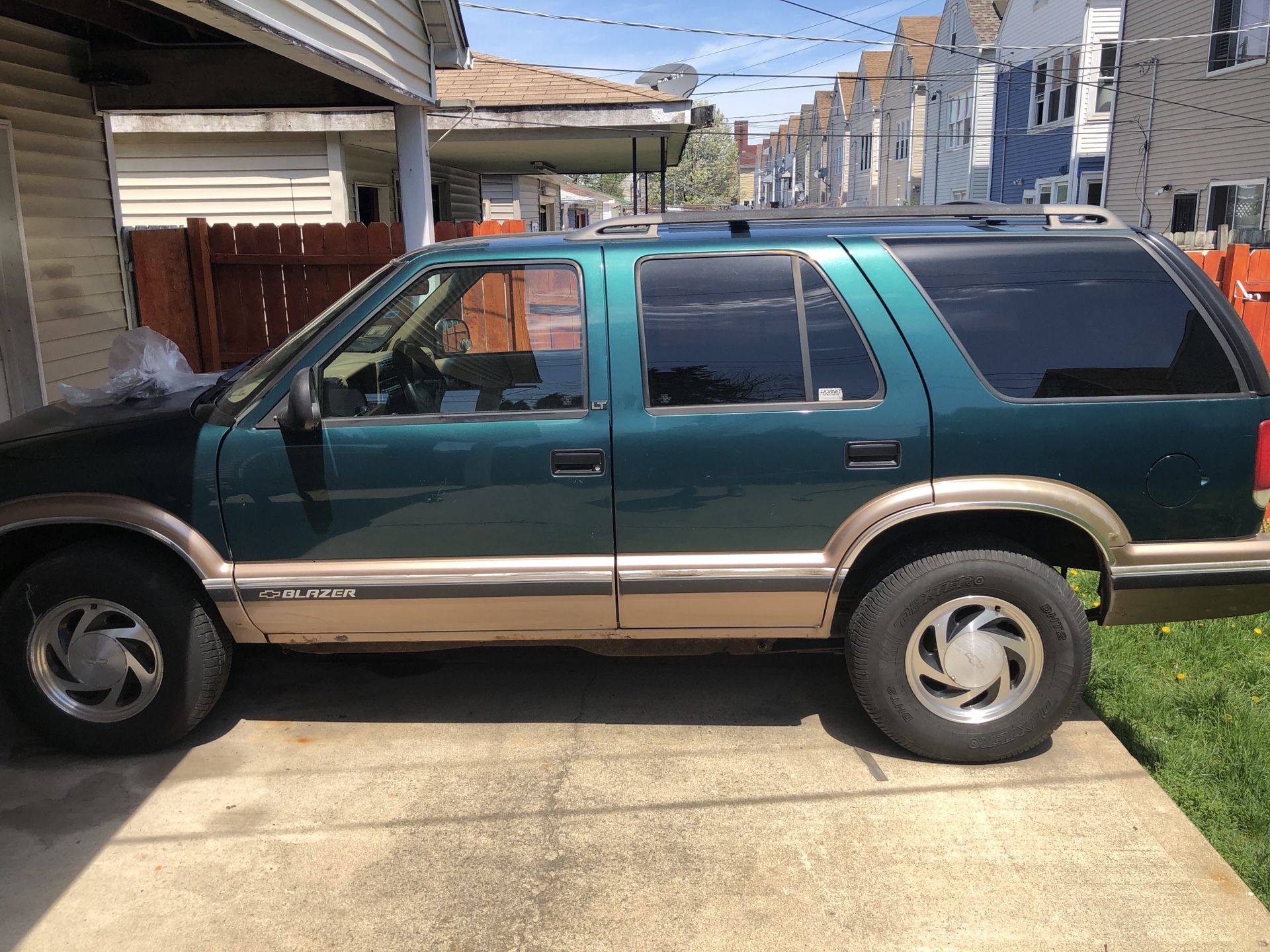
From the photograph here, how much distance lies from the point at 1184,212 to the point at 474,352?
1946 cm

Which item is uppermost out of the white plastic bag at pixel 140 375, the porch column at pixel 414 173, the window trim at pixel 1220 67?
the window trim at pixel 1220 67

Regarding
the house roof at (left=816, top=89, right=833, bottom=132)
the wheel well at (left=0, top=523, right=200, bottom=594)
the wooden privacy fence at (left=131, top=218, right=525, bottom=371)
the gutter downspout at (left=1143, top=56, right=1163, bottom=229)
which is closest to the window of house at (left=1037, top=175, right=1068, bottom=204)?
the gutter downspout at (left=1143, top=56, right=1163, bottom=229)

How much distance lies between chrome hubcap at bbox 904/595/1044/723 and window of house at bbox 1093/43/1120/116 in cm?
2225

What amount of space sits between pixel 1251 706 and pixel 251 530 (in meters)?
4.02

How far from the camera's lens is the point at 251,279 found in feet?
29.6

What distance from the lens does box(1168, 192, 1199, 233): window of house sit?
60.9ft

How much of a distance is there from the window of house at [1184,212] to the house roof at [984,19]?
13.0 metres

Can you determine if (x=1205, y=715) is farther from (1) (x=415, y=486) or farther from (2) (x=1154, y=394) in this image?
(1) (x=415, y=486)

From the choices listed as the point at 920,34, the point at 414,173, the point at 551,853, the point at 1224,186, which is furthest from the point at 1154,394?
the point at 920,34

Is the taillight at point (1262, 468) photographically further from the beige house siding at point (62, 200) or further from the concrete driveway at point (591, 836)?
the beige house siding at point (62, 200)

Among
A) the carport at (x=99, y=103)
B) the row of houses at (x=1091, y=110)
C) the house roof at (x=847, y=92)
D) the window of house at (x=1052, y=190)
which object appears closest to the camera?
the carport at (x=99, y=103)

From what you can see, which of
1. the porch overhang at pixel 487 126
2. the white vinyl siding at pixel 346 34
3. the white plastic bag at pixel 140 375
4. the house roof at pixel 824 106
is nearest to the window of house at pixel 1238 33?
the porch overhang at pixel 487 126

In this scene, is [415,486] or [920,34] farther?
[920,34]

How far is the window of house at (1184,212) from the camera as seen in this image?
18.6 m
